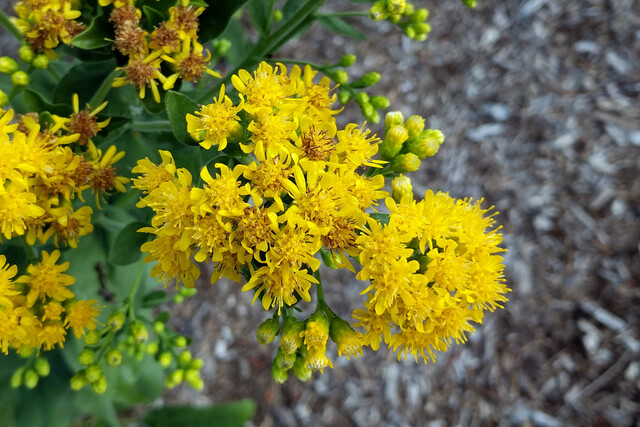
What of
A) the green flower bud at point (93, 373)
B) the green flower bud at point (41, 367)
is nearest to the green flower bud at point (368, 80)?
the green flower bud at point (93, 373)

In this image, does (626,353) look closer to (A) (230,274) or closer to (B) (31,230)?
(A) (230,274)

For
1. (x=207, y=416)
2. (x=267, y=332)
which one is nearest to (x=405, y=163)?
(x=267, y=332)

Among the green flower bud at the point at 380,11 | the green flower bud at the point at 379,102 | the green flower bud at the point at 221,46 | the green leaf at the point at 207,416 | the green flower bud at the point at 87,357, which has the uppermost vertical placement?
the green flower bud at the point at 380,11

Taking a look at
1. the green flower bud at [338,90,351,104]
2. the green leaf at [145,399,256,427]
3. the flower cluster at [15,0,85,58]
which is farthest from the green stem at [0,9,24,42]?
the green leaf at [145,399,256,427]

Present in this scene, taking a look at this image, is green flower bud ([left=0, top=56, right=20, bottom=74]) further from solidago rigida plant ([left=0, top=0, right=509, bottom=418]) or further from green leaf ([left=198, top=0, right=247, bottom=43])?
green leaf ([left=198, top=0, right=247, bottom=43])

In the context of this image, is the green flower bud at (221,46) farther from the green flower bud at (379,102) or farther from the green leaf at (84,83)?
the green flower bud at (379,102)

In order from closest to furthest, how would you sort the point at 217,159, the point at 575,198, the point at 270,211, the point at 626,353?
the point at 270,211
the point at 217,159
the point at 626,353
the point at 575,198

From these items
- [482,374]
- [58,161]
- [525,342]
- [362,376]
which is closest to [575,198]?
[525,342]
